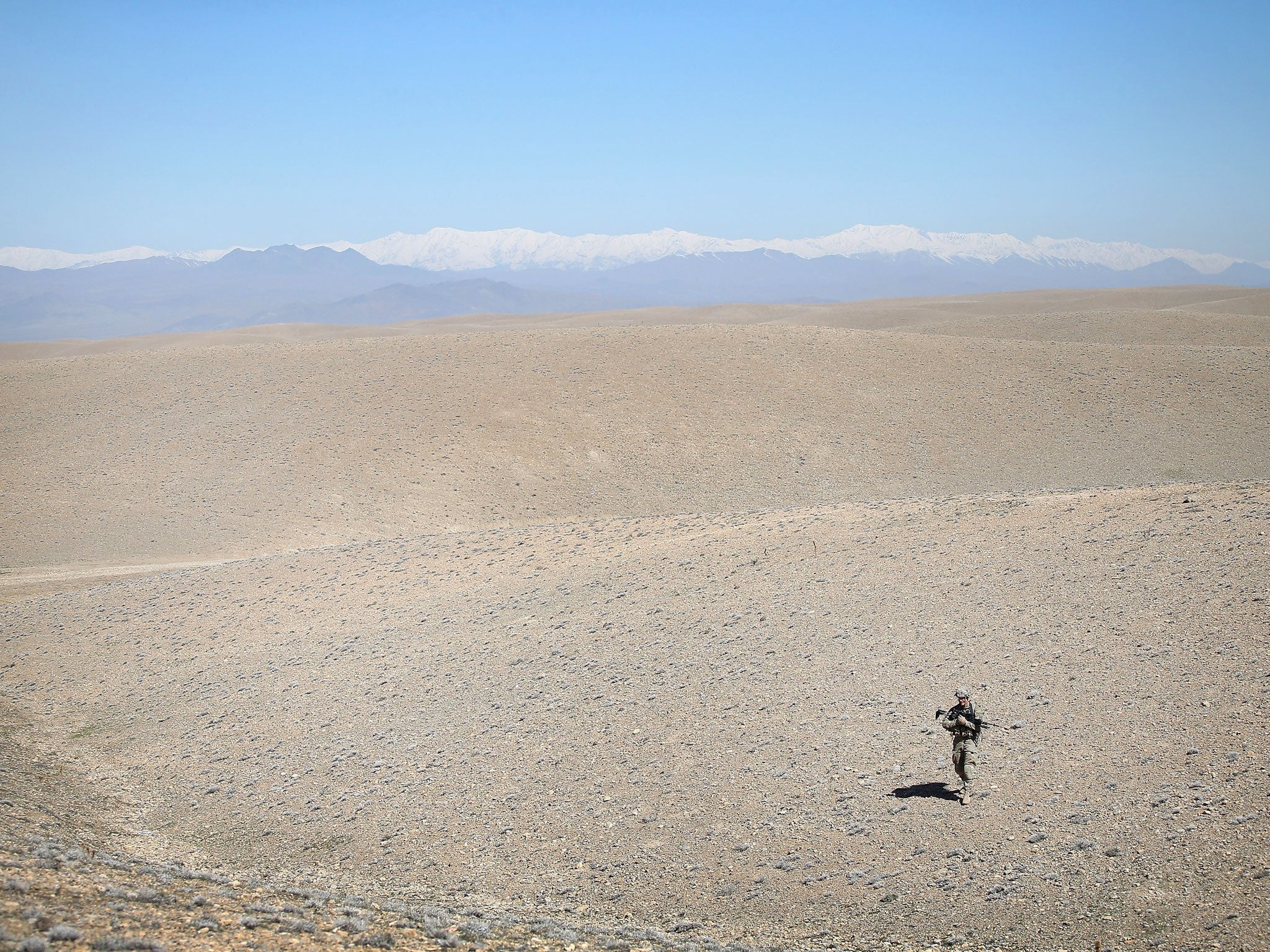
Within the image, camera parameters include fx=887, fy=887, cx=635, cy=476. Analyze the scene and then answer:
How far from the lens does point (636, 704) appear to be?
12.7 metres

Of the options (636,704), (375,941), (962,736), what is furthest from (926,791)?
(375,941)

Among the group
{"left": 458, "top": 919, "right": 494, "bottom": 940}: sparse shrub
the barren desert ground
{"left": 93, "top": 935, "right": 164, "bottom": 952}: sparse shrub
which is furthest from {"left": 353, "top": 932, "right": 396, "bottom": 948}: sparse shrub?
{"left": 93, "top": 935, "right": 164, "bottom": 952}: sparse shrub

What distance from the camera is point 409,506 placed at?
2831cm

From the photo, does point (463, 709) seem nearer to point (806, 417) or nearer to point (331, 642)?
point (331, 642)

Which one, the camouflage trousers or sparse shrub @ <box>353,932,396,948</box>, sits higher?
the camouflage trousers

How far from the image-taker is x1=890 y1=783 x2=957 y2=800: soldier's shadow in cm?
974

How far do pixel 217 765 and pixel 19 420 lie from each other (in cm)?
2871

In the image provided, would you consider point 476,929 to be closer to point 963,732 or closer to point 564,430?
point 963,732

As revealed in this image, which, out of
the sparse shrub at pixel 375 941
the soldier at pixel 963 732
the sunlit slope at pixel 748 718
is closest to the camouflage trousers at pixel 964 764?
the soldier at pixel 963 732

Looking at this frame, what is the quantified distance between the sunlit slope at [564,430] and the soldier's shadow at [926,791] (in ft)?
59.4

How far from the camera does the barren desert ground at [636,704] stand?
8.21 metres

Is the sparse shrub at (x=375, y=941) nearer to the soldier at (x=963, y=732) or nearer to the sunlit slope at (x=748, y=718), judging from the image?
the sunlit slope at (x=748, y=718)

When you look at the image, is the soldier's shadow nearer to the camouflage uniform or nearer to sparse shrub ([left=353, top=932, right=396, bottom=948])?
the camouflage uniform

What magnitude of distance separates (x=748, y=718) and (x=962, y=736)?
10.0 feet
